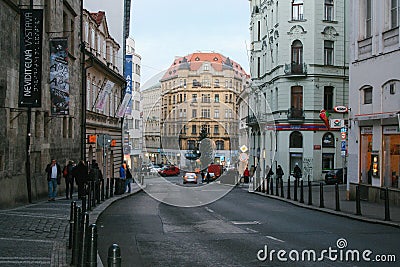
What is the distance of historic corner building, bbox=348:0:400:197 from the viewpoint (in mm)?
23344

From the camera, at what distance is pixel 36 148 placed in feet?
78.1

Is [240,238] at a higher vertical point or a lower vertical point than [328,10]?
lower

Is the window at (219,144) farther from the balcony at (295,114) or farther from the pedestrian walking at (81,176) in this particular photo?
the balcony at (295,114)

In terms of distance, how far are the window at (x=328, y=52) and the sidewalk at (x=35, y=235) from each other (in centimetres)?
3074

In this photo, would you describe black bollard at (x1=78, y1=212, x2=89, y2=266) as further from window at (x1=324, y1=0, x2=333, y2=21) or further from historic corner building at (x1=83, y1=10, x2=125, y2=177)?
window at (x1=324, y1=0, x2=333, y2=21)

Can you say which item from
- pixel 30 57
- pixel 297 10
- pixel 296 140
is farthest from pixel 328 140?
pixel 30 57

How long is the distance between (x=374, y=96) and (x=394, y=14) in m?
3.21

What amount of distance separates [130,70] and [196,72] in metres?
38.8

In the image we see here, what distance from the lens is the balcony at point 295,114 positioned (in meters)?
46.8

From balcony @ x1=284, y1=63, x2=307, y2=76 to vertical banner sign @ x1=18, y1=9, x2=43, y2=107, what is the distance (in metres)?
30.2

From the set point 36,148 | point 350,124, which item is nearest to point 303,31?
point 350,124

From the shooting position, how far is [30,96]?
19.4m

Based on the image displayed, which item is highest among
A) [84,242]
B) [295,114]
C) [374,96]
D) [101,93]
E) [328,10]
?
[328,10]

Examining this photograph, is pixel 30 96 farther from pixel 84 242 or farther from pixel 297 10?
pixel 297 10
